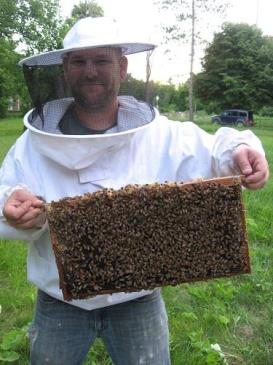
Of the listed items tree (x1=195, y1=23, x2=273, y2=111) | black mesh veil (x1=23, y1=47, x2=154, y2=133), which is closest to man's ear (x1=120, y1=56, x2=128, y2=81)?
black mesh veil (x1=23, y1=47, x2=154, y2=133)

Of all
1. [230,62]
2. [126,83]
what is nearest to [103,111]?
[126,83]

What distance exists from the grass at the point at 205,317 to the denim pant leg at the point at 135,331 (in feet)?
3.35

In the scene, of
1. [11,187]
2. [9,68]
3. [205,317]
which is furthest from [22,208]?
[9,68]

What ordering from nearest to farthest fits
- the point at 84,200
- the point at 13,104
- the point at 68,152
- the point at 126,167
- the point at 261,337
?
the point at 84,200 < the point at 68,152 < the point at 126,167 < the point at 261,337 < the point at 13,104

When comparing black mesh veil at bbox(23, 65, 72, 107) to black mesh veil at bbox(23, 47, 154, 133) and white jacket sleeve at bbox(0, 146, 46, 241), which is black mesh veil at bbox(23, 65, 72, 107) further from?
white jacket sleeve at bbox(0, 146, 46, 241)

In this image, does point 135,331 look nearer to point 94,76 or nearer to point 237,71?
point 94,76

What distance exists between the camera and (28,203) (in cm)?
183

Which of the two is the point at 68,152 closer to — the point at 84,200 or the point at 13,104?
the point at 84,200

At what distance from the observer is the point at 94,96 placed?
2070 mm

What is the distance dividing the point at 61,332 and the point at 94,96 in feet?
3.43

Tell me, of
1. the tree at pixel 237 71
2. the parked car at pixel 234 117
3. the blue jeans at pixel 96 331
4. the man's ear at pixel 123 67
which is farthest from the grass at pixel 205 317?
the tree at pixel 237 71

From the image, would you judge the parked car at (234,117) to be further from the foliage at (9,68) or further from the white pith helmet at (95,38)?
the white pith helmet at (95,38)

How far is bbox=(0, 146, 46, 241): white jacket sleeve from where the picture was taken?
6.45 feet

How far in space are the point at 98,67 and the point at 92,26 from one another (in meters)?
0.16
